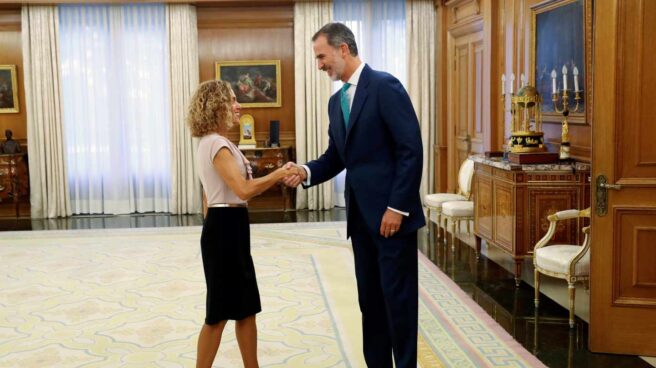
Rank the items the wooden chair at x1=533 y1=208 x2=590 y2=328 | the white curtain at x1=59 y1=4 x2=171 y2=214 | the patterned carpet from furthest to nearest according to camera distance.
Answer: the white curtain at x1=59 y1=4 x2=171 y2=214 < the wooden chair at x1=533 y1=208 x2=590 y2=328 < the patterned carpet

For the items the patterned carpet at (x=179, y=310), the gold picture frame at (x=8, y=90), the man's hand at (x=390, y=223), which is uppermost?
the gold picture frame at (x=8, y=90)

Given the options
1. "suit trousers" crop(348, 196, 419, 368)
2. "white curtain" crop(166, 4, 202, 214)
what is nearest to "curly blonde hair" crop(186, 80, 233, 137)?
"suit trousers" crop(348, 196, 419, 368)

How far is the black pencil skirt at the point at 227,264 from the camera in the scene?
11.8 ft

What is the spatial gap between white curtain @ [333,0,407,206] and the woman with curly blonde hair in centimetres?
758

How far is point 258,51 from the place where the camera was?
448 inches

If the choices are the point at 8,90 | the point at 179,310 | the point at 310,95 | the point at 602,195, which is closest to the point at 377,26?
the point at 310,95

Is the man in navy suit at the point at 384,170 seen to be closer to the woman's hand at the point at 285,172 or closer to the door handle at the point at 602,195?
the woman's hand at the point at 285,172

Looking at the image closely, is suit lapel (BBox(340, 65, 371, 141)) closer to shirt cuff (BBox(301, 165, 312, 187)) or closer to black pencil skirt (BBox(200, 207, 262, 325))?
shirt cuff (BBox(301, 165, 312, 187))

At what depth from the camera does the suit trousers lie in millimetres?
3385

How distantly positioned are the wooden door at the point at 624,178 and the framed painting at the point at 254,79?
7.54 meters

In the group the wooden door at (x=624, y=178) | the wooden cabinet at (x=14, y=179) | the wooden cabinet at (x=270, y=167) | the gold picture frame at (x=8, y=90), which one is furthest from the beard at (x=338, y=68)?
the gold picture frame at (x=8, y=90)

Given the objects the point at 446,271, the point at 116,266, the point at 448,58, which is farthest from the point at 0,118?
the point at 446,271

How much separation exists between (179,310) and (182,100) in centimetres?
596

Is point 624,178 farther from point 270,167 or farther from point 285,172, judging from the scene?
point 270,167
